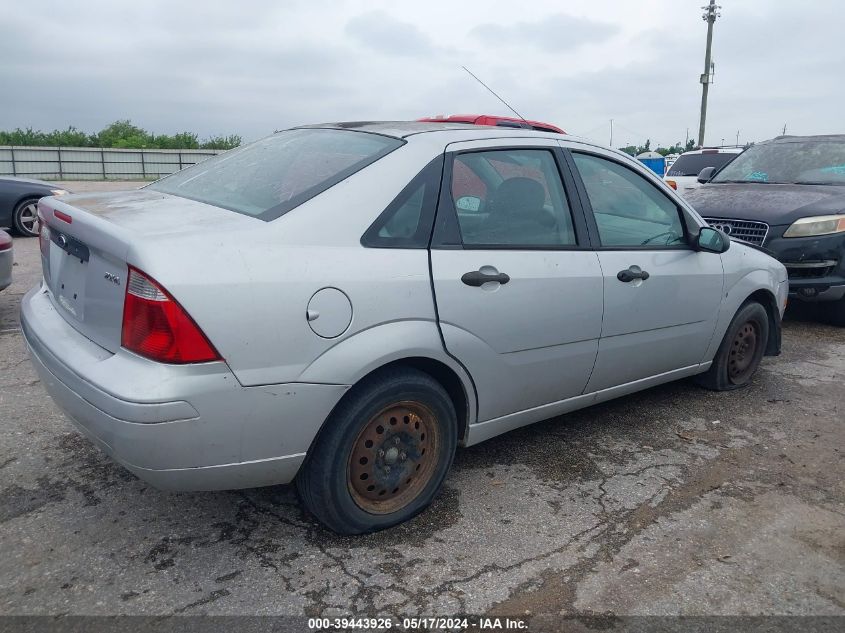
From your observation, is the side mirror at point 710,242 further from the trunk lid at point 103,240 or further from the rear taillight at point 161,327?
the rear taillight at point 161,327

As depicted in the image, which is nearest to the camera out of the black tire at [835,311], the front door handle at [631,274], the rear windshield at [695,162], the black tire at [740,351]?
the front door handle at [631,274]

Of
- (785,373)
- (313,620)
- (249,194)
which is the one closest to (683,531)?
(313,620)

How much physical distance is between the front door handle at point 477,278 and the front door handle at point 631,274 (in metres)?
0.85

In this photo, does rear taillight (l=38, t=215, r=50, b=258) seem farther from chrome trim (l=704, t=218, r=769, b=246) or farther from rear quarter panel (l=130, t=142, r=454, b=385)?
chrome trim (l=704, t=218, r=769, b=246)

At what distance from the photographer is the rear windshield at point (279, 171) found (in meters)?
2.97

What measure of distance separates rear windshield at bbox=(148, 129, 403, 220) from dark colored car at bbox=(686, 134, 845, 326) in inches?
180

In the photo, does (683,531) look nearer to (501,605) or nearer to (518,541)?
(518,541)

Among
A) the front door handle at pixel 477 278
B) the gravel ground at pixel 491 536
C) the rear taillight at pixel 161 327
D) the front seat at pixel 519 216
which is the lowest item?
the gravel ground at pixel 491 536

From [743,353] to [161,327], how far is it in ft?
12.7

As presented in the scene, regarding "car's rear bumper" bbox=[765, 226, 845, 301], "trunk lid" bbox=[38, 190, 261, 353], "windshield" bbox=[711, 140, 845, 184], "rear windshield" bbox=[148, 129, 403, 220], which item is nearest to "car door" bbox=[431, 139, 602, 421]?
"rear windshield" bbox=[148, 129, 403, 220]

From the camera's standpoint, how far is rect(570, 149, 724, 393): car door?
3756 millimetres

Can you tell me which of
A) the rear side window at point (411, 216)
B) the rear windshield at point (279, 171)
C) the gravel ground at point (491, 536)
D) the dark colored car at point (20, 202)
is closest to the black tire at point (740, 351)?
the gravel ground at point (491, 536)

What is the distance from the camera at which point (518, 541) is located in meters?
3.03

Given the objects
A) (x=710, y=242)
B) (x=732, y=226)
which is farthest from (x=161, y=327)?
(x=732, y=226)
